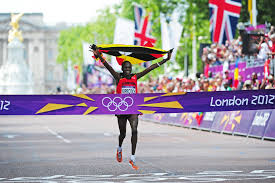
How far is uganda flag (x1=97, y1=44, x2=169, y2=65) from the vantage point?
13.8 metres

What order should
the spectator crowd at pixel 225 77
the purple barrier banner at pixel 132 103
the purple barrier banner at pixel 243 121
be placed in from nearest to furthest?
the purple barrier banner at pixel 132 103, the purple barrier banner at pixel 243 121, the spectator crowd at pixel 225 77

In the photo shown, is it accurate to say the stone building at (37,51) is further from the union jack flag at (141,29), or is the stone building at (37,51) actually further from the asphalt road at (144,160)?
the asphalt road at (144,160)

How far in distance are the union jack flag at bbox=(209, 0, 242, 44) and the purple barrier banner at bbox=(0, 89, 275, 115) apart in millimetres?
15930

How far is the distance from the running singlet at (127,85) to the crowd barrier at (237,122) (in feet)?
26.9

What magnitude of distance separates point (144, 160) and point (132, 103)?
2.26 metres

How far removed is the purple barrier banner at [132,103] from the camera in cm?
1302

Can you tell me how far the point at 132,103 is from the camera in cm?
1345

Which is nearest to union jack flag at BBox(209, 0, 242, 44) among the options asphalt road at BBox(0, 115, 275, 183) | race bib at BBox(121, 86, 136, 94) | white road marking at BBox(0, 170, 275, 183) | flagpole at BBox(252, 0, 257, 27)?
flagpole at BBox(252, 0, 257, 27)

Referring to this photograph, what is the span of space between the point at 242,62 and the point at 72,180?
17540mm

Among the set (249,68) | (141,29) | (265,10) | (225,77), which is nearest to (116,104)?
(225,77)

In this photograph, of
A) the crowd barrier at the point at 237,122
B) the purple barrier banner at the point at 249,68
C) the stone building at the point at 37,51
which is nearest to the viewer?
the crowd barrier at the point at 237,122

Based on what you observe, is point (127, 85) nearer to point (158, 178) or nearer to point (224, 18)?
point (158, 178)

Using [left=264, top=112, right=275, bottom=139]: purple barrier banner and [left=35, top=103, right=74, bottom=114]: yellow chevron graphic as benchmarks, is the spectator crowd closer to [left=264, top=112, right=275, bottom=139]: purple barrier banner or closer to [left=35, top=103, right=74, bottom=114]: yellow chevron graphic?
[left=264, top=112, right=275, bottom=139]: purple barrier banner

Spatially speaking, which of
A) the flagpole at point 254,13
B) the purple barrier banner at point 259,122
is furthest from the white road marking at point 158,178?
the flagpole at point 254,13
